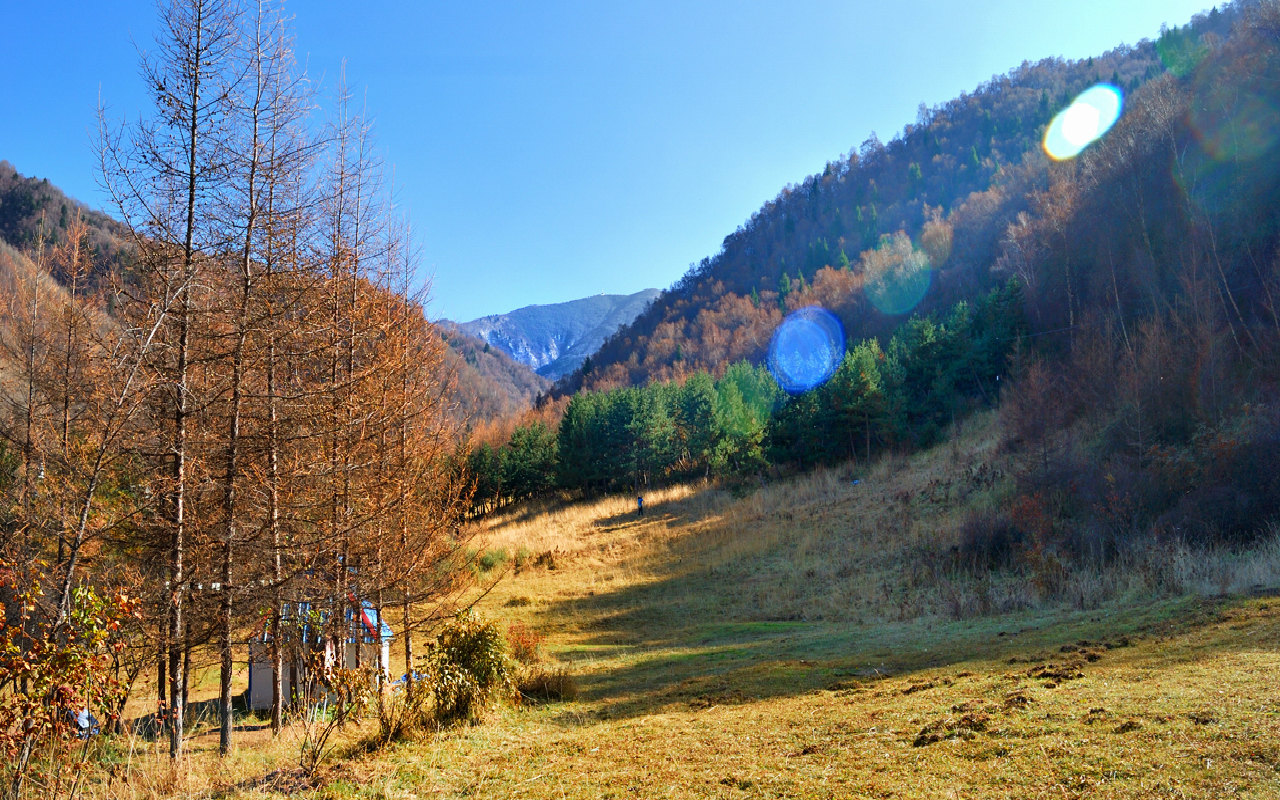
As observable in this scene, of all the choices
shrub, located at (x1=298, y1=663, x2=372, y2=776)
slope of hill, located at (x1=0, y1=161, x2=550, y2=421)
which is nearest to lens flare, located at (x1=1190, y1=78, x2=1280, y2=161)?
slope of hill, located at (x1=0, y1=161, x2=550, y2=421)

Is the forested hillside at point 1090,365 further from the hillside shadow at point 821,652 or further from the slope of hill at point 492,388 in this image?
the slope of hill at point 492,388

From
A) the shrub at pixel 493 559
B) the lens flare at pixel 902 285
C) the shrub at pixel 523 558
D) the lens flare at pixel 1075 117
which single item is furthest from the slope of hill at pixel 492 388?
the lens flare at pixel 1075 117

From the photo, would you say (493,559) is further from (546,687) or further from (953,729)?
(953,729)

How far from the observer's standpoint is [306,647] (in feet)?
24.3

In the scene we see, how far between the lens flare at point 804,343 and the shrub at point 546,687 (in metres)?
53.3

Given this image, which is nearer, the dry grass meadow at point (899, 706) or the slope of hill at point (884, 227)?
the dry grass meadow at point (899, 706)

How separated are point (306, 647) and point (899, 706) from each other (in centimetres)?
599

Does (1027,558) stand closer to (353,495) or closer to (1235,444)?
(1235,444)

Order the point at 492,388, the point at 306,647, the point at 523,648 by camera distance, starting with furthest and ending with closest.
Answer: the point at 492,388 → the point at 523,648 → the point at 306,647

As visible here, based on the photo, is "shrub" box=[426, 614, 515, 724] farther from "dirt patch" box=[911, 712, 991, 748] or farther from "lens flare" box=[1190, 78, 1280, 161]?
"lens flare" box=[1190, 78, 1280, 161]

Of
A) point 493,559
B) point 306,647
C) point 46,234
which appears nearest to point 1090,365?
point 493,559

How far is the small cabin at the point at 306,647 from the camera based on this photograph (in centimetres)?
743

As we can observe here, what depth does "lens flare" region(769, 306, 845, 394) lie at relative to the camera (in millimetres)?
68375

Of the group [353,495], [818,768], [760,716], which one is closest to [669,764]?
[818,768]
